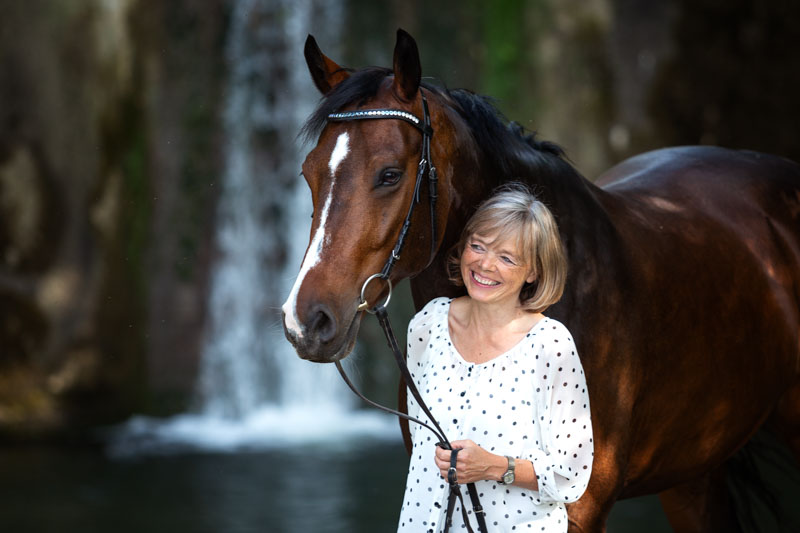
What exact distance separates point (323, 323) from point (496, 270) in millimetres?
390

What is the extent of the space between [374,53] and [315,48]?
26.5 ft

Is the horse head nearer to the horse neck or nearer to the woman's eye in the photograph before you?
the woman's eye

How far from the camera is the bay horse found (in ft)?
6.63

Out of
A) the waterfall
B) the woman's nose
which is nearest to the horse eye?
→ the woman's nose

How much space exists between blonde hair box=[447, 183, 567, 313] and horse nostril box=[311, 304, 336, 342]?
38 cm

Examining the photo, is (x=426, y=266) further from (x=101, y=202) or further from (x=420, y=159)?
(x=101, y=202)

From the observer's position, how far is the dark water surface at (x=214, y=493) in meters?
5.90

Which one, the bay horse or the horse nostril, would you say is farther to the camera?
the bay horse

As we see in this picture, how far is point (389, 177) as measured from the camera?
2045mm

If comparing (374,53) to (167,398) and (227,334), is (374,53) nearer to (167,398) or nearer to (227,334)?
(227,334)

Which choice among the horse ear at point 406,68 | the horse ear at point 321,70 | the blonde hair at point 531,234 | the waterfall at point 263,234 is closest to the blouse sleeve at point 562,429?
the blonde hair at point 531,234

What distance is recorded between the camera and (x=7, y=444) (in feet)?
27.0

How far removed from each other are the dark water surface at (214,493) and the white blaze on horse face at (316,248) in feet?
13.5

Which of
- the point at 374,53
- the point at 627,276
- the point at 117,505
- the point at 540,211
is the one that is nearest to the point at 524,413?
the point at 540,211
